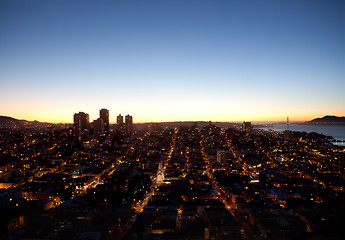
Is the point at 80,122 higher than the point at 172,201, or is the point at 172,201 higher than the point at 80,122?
the point at 80,122

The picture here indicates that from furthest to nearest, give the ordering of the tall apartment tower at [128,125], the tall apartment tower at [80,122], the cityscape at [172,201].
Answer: the tall apartment tower at [128,125] < the tall apartment tower at [80,122] < the cityscape at [172,201]

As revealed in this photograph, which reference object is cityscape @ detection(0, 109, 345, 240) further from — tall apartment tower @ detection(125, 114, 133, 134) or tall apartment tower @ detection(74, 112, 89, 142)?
tall apartment tower @ detection(125, 114, 133, 134)

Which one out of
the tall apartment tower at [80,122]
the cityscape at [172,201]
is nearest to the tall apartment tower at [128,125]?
the tall apartment tower at [80,122]

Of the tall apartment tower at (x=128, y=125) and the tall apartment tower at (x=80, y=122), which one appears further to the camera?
the tall apartment tower at (x=128, y=125)

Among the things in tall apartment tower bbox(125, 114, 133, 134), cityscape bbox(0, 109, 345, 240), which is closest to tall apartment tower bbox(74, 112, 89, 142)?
tall apartment tower bbox(125, 114, 133, 134)

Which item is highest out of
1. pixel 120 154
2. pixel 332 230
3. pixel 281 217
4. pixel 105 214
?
pixel 332 230

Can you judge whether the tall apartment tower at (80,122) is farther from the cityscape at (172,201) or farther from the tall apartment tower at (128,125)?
the cityscape at (172,201)

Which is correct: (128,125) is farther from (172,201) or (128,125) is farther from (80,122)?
(172,201)

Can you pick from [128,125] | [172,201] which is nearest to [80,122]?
[128,125]

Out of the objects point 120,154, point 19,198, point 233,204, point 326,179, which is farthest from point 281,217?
point 120,154

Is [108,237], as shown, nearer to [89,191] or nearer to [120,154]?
[89,191]

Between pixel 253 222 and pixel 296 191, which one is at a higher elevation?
pixel 253 222
